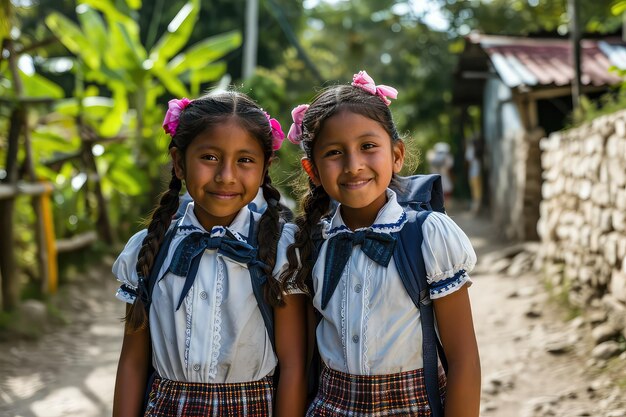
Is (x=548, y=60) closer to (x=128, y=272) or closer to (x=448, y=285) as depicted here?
(x=448, y=285)

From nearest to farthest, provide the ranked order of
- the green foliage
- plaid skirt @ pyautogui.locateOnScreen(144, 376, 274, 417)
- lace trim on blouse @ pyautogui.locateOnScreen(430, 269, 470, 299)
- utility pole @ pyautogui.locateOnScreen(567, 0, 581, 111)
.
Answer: lace trim on blouse @ pyautogui.locateOnScreen(430, 269, 470, 299) → plaid skirt @ pyautogui.locateOnScreen(144, 376, 274, 417) → utility pole @ pyautogui.locateOnScreen(567, 0, 581, 111) → the green foliage

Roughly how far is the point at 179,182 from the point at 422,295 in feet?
2.85

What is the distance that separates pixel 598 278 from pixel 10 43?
499cm

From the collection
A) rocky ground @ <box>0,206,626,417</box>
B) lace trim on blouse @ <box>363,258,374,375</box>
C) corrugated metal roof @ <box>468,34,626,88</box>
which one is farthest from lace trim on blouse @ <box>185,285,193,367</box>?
corrugated metal roof @ <box>468,34,626,88</box>

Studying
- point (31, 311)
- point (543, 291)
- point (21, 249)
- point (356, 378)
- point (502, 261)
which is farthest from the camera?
point (502, 261)

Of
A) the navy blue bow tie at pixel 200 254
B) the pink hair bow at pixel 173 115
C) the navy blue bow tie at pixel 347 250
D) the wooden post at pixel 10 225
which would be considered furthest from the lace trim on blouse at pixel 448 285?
the wooden post at pixel 10 225

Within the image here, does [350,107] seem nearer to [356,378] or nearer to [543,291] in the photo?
[356,378]

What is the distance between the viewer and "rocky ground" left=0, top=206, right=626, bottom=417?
4.15 metres

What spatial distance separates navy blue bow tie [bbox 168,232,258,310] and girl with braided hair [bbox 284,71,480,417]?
139 millimetres

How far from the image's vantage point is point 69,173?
31.1ft

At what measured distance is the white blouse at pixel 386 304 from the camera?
6.66 ft

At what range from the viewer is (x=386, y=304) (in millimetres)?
2082

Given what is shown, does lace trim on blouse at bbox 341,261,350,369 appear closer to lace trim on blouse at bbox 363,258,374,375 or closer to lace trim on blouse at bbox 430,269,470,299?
lace trim on blouse at bbox 363,258,374,375

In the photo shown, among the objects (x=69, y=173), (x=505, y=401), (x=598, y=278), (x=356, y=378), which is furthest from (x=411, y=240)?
(x=69, y=173)
